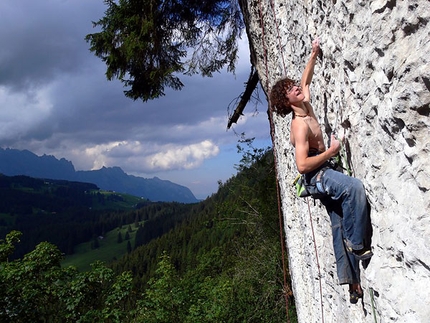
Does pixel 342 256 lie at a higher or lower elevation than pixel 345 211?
lower

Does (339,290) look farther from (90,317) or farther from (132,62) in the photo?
(90,317)

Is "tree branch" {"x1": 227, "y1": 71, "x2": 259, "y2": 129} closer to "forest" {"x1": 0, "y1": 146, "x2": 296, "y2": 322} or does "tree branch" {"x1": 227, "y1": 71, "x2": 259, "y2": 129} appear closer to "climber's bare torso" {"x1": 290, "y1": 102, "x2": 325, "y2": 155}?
"forest" {"x1": 0, "y1": 146, "x2": 296, "y2": 322}

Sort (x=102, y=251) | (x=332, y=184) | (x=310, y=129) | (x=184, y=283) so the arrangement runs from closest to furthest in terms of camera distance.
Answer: (x=332, y=184) → (x=310, y=129) → (x=184, y=283) → (x=102, y=251)

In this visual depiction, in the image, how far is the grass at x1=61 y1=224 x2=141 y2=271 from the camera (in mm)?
136000

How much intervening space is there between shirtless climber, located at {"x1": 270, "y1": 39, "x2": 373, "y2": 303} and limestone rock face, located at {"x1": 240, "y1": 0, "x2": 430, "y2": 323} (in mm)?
118

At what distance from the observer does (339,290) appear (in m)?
4.61

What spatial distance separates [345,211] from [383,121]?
3.14 feet

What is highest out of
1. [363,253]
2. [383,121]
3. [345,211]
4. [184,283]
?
[383,121]

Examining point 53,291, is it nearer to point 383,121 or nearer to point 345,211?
point 345,211

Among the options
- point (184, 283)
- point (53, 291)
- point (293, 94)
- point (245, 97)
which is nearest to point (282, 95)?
point (293, 94)

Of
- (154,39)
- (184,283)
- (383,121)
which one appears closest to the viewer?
(383,121)

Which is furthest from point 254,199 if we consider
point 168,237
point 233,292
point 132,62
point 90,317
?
point 168,237

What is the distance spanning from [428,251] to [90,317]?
37.9 feet

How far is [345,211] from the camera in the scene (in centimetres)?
330
